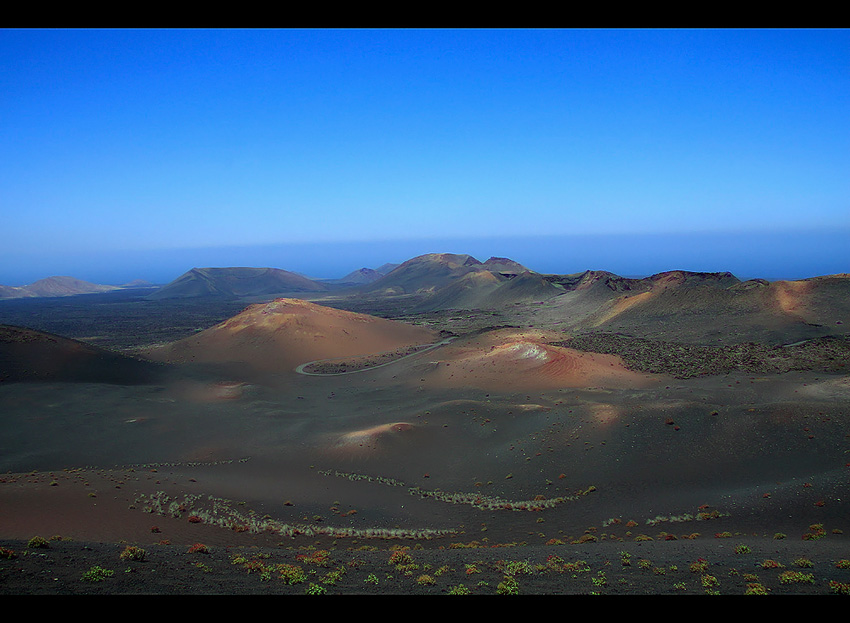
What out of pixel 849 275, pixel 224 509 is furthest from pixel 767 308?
pixel 224 509

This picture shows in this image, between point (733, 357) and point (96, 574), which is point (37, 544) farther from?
point (733, 357)

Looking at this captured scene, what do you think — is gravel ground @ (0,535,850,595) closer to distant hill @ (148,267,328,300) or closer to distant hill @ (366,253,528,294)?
distant hill @ (366,253,528,294)

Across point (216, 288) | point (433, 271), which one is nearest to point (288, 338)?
point (433, 271)

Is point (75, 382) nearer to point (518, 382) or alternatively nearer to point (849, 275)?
point (518, 382)

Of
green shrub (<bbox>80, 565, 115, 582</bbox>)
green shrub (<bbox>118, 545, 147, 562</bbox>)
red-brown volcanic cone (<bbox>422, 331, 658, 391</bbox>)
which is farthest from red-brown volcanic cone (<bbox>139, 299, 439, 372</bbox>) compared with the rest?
green shrub (<bbox>80, 565, 115, 582</bbox>)

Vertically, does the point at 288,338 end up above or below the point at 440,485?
above
